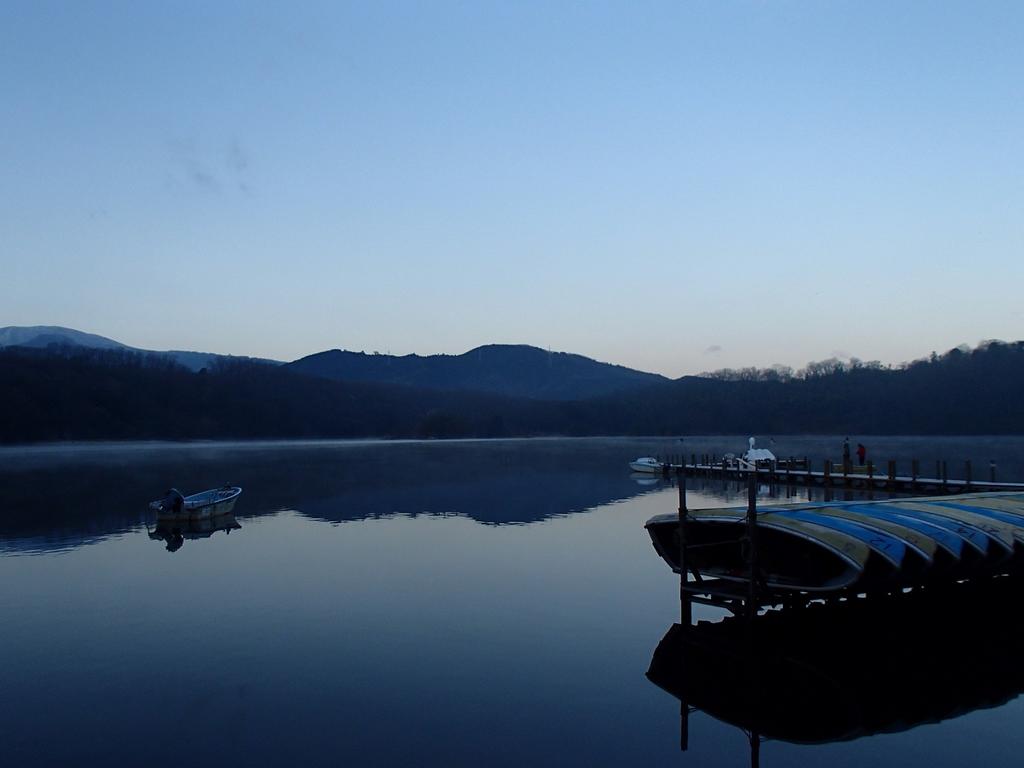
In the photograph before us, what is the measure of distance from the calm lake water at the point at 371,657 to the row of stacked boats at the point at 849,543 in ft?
5.77

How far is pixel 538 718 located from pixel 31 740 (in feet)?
26.8

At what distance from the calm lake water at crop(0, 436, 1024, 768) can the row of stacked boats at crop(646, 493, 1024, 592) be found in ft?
5.77

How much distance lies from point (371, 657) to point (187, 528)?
24059mm

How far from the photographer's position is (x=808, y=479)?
50469 millimetres

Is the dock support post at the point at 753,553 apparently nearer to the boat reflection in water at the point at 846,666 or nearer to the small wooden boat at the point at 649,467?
the boat reflection in water at the point at 846,666

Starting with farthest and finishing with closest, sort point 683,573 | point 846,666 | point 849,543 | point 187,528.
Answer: point 187,528 < point 683,573 < point 849,543 < point 846,666

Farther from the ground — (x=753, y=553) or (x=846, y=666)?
(x=753, y=553)

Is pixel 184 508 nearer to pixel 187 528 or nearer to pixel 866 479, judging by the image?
pixel 187 528

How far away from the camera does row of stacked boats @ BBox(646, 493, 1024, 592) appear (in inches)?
688

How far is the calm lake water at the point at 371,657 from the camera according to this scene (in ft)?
40.5

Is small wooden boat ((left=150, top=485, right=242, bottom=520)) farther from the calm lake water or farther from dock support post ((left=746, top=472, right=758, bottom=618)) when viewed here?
dock support post ((left=746, top=472, right=758, bottom=618))

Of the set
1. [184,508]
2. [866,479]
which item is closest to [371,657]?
[184,508]

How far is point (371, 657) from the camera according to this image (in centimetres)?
1697

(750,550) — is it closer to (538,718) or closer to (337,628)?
(538,718)
